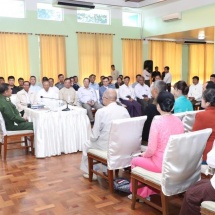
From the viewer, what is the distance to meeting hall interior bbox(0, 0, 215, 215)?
255 cm

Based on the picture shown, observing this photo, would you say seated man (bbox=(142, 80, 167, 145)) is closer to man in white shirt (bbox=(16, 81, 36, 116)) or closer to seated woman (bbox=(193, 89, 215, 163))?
seated woman (bbox=(193, 89, 215, 163))

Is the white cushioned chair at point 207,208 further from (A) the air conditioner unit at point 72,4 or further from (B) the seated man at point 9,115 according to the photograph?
(A) the air conditioner unit at point 72,4

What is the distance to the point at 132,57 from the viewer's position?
37.9ft

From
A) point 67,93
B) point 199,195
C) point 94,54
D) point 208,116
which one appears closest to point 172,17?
point 94,54

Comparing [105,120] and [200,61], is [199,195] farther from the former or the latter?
[200,61]

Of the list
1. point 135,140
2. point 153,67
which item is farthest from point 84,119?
point 153,67

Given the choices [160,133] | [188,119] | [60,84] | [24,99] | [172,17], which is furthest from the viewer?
[172,17]

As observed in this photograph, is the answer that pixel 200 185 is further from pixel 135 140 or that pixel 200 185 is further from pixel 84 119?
pixel 84 119

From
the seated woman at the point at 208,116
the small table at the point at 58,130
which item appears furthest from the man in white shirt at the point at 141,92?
the seated woman at the point at 208,116

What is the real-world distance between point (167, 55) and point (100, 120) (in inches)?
409

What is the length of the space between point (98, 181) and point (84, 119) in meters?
1.51

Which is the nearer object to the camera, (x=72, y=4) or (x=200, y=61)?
(x=72, y=4)

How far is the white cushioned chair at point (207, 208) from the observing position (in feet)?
6.16

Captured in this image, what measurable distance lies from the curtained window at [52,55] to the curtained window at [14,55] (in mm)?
537
